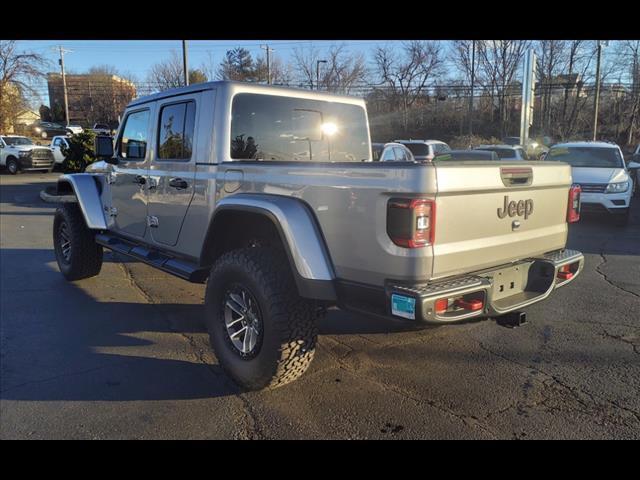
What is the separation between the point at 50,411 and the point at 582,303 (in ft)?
16.6

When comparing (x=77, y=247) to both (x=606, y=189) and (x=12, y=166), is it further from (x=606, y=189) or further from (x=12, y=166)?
(x=12, y=166)

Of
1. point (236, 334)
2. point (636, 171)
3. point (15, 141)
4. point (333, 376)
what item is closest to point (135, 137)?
point (236, 334)

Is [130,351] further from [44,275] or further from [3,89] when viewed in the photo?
[3,89]

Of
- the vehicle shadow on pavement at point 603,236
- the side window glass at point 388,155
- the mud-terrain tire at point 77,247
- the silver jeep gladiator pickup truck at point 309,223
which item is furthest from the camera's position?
the vehicle shadow on pavement at point 603,236

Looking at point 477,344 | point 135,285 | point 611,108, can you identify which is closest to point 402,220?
point 477,344

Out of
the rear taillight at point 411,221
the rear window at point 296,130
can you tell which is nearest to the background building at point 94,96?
the rear window at point 296,130

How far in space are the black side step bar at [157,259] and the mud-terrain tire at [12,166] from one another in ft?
74.5

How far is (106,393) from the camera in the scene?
3.43 m

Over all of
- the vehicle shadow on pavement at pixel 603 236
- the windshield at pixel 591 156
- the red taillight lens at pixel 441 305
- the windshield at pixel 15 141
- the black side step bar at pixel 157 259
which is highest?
the windshield at pixel 15 141

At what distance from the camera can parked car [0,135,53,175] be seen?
2422 cm

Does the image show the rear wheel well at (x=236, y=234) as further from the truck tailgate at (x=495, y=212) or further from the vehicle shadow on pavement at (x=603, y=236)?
the vehicle shadow on pavement at (x=603, y=236)

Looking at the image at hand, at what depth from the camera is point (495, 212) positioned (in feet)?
10.0

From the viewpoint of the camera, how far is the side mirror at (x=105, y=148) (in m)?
5.42

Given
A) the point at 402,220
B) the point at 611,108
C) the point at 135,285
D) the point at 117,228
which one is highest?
the point at 611,108
